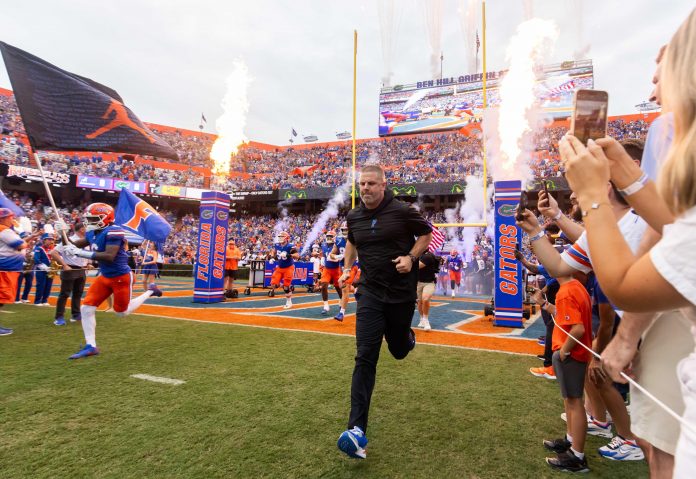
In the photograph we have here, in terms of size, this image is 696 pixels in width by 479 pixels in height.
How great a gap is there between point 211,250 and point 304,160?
3704cm

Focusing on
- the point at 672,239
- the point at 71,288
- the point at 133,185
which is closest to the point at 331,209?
the point at 133,185

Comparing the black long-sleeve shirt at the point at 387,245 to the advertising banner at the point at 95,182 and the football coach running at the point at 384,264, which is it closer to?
the football coach running at the point at 384,264

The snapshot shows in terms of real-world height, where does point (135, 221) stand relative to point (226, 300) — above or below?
above

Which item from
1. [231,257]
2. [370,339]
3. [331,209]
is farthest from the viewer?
[331,209]

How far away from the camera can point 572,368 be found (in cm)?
270

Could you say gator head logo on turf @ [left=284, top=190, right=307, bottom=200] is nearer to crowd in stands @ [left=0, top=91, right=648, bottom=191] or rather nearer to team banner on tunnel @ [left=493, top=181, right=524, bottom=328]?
crowd in stands @ [left=0, top=91, right=648, bottom=191]

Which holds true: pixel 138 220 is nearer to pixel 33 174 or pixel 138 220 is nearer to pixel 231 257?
pixel 231 257

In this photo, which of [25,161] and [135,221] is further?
[25,161]

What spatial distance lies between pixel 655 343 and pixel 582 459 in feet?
5.78

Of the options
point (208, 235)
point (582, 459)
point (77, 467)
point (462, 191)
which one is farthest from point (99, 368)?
point (462, 191)

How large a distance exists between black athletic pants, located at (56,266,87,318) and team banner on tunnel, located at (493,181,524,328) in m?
8.76

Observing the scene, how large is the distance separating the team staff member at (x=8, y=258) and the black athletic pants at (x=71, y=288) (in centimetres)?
90

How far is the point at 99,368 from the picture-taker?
4.52m

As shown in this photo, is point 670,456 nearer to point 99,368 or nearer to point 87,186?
point 99,368
